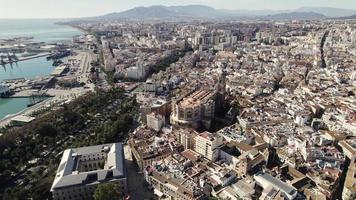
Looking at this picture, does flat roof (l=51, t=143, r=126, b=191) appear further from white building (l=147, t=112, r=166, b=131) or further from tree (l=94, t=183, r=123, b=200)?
white building (l=147, t=112, r=166, b=131)

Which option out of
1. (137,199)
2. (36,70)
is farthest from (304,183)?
(36,70)

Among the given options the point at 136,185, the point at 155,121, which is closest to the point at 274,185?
the point at 136,185

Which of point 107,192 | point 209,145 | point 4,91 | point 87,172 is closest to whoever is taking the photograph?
point 107,192

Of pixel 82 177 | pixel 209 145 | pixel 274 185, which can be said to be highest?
pixel 209 145

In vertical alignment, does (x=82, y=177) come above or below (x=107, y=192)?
above

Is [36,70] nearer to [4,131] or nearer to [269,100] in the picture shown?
[4,131]

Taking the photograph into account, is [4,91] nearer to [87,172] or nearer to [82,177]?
[87,172]

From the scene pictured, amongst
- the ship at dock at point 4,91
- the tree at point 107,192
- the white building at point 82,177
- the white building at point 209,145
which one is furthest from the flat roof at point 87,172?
the ship at dock at point 4,91

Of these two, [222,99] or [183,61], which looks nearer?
[222,99]
